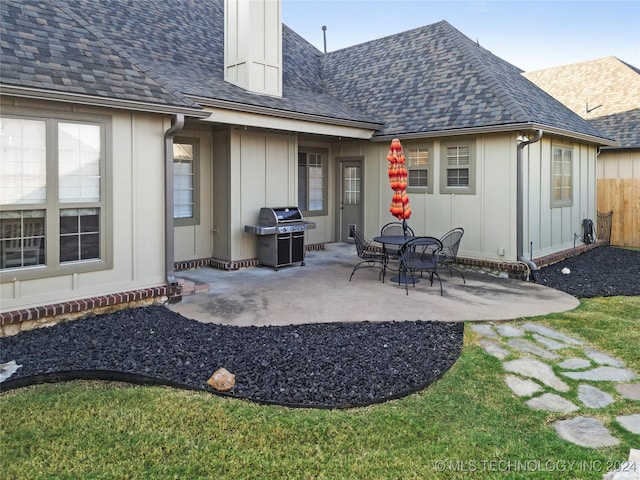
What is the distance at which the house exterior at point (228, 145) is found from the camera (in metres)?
5.48

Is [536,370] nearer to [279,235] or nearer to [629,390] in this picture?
[629,390]

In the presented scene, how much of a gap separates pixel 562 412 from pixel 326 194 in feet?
28.6

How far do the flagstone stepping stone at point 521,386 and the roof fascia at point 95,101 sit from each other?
494cm

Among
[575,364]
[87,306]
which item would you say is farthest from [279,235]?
[575,364]

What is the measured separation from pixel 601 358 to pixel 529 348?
2.09ft

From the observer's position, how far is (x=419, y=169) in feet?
33.0

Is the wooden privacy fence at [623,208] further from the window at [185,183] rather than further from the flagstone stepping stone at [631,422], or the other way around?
the flagstone stepping stone at [631,422]

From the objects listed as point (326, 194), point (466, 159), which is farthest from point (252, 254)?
point (466, 159)

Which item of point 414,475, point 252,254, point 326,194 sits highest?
point 326,194

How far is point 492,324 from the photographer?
5.76 metres

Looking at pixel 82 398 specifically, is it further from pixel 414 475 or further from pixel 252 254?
pixel 252 254

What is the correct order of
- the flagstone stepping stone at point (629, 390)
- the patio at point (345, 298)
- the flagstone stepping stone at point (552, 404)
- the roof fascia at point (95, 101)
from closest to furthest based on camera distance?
the flagstone stepping stone at point (552, 404) → the flagstone stepping stone at point (629, 390) → the roof fascia at point (95, 101) → the patio at point (345, 298)

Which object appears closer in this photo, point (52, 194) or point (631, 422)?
point (631, 422)

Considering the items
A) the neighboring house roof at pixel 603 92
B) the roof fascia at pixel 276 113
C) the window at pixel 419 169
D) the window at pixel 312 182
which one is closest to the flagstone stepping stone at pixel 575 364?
the window at pixel 419 169
